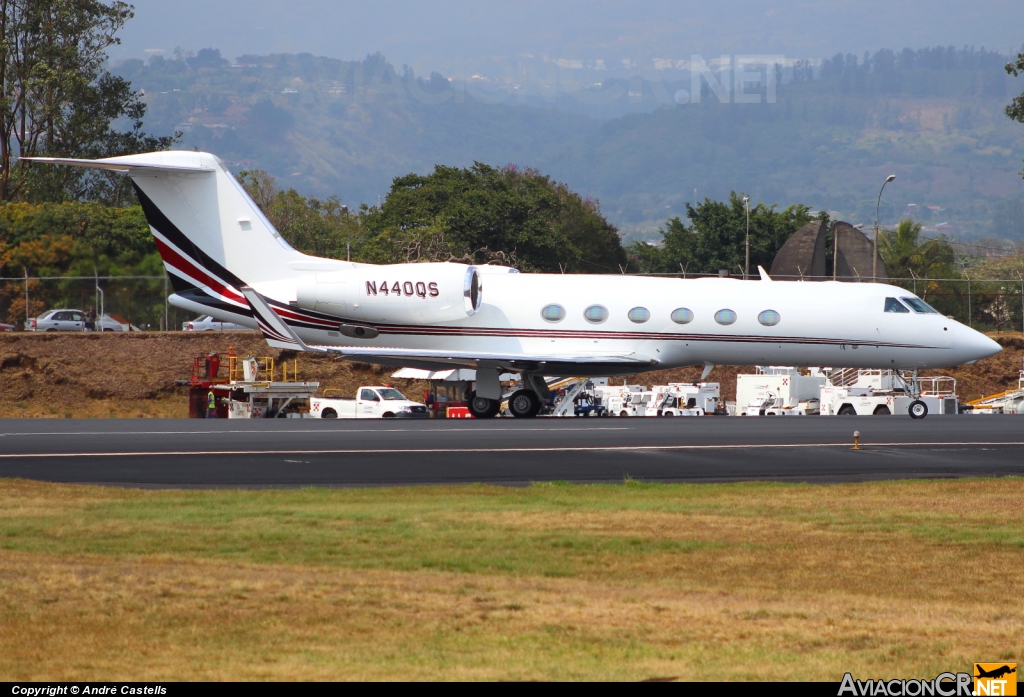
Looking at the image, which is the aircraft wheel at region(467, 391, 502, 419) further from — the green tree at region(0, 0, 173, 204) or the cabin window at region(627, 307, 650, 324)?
the green tree at region(0, 0, 173, 204)

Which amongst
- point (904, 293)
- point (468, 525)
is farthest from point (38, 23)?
point (468, 525)

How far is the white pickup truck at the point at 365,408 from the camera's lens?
3541cm

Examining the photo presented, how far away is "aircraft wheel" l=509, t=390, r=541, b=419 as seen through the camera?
27.4m

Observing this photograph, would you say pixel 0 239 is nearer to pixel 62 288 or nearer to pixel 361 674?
pixel 62 288

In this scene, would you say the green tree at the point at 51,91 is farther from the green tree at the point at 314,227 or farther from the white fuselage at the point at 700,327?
the white fuselage at the point at 700,327

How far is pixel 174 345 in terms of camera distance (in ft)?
144

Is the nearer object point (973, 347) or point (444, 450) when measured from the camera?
point (444, 450)

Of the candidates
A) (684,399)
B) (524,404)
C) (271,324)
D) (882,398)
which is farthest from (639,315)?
(684,399)

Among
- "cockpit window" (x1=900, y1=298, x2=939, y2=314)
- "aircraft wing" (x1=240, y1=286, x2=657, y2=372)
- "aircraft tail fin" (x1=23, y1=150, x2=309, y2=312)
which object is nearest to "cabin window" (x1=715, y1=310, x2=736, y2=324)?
"aircraft wing" (x1=240, y1=286, x2=657, y2=372)

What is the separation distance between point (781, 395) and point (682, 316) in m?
11.3

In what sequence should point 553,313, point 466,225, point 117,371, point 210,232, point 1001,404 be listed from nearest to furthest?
1. point 553,313
2. point 210,232
3. point 1001,404
4. point 117,371
5. point 466,225

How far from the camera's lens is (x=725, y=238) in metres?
81.4

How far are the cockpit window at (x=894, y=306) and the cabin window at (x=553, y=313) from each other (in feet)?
25.0

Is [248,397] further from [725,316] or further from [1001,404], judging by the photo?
[1001,404]
